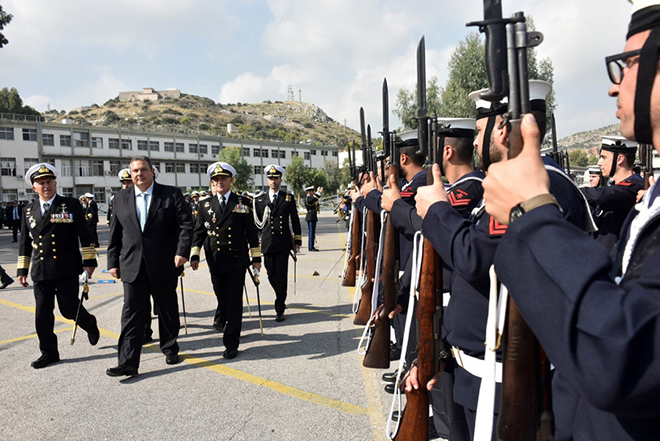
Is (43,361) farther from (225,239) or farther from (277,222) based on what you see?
(277,222)

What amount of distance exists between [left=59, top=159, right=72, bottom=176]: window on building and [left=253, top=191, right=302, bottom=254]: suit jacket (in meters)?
57.3

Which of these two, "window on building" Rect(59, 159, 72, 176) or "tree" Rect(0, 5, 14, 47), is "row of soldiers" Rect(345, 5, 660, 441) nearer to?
"tree" Rect(0, 5, 14, 47)

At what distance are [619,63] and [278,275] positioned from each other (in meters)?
5.96

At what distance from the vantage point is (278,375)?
4449 millimetres

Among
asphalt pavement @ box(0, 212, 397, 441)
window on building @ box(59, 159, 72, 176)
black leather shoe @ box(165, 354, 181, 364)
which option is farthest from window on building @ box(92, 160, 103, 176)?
black leather shoe @ box(165, 354, 181, 364)

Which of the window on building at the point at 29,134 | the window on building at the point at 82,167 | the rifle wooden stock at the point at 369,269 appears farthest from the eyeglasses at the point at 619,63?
the window on building at the point at 82,167

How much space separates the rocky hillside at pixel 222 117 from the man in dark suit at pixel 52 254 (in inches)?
4018

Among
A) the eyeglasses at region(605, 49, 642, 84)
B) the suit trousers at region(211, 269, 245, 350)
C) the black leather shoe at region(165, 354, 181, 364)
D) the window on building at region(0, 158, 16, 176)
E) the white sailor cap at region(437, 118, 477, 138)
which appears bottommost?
the black leather shoe at region(165, 354, 181, 364)

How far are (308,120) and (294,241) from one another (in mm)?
178372

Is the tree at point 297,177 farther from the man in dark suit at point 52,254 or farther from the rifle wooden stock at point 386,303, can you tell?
the rifle wooden stock at point 386,303

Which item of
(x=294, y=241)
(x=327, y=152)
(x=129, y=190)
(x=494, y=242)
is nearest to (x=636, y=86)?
(x=494, y=242)

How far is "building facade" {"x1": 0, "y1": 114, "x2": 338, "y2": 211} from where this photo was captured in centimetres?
5128

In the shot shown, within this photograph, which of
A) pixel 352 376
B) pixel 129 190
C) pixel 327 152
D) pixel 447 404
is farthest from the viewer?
pixel 327 152

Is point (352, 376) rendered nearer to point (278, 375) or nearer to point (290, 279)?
point (278, 375)
